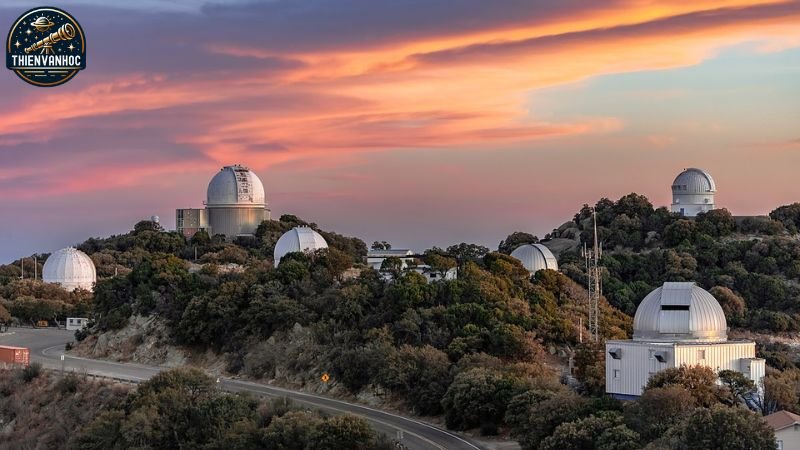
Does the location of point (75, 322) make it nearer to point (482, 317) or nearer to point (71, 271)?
point (71, 271)

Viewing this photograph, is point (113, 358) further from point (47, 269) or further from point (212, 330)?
point (47, 269)

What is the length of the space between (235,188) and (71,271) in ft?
56.4

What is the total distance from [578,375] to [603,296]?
2538 centimetres

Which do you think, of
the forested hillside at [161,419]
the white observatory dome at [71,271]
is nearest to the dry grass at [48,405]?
the forested hillside at [161,419]

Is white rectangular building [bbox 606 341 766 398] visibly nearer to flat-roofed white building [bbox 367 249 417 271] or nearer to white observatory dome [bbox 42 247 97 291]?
flat-roofed white building [bbox 367 249 417 271]

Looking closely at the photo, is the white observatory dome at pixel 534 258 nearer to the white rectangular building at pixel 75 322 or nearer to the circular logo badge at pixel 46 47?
the white rectangular building at pixel 75 322

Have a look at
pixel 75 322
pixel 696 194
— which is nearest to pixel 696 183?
pixel 696 194

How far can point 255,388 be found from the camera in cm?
6138

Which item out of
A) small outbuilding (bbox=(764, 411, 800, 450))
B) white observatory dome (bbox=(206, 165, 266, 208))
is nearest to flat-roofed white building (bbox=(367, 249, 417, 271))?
white observatory dome (bbox=(206, 165, 266, 208))

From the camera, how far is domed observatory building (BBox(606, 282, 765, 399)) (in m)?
46.8

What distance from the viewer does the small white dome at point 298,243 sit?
273 ft

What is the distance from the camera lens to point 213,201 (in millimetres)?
109688

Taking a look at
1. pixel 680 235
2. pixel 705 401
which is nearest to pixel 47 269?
pixel 680 235

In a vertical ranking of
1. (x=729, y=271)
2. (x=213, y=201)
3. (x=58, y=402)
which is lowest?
(x=58, y=402)
